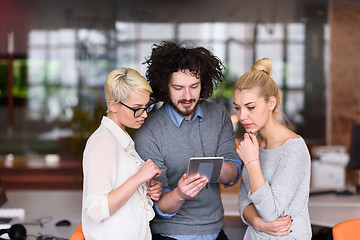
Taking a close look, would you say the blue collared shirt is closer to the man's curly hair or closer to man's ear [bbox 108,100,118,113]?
the man's curly hair

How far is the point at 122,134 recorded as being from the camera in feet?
7.22

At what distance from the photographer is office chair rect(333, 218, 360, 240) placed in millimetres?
2420

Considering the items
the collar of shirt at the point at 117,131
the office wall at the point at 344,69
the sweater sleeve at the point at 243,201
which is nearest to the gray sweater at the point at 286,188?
the sweater sleeve at the point at 243,201

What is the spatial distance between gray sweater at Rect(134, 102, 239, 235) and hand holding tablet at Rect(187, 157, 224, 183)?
24 cm

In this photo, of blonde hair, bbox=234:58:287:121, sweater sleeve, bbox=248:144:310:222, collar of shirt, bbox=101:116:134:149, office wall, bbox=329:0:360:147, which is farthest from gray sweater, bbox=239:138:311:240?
office wall, bbox=329:0:360:147

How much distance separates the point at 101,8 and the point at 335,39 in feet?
16.4

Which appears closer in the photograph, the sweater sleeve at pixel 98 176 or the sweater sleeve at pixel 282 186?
the sweater sleeve at pixel 98 176

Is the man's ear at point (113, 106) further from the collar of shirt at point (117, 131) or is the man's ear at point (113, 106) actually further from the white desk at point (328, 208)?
the white desk at point (328, 208)

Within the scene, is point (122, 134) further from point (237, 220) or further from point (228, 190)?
point (228, 190)

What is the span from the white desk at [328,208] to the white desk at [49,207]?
3.93 ft

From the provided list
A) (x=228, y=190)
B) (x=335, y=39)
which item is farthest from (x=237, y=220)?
(x=335, y=39)

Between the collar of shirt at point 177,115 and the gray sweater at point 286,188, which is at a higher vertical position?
the collar of shirt at point 177,115

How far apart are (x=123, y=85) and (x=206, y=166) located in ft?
1.76

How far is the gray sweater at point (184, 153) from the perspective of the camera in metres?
2.45
